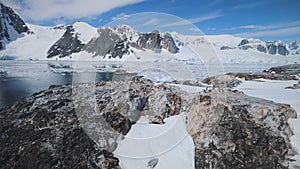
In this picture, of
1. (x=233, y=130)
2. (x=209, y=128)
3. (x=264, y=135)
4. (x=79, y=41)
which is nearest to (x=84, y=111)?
(x=209, y=128)

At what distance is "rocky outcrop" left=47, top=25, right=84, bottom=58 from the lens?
6831 inches

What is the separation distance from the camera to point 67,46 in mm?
185375

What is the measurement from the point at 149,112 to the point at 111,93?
63.3 inches

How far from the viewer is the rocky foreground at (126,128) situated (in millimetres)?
5113

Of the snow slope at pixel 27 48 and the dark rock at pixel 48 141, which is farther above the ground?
the snow slope at pixel 27 48

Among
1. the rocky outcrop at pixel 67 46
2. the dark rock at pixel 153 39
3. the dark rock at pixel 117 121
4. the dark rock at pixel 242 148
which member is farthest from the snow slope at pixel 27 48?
the dark rock at pixel 242 148

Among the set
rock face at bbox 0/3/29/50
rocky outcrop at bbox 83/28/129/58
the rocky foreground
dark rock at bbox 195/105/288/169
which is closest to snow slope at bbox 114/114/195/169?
the rocky foreground

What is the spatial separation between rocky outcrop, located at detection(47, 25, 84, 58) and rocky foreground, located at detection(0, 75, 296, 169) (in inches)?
6898

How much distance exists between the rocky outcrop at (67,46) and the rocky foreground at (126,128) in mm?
175198

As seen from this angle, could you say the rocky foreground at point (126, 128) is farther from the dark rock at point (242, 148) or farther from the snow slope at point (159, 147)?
the snow slope at point (159, 147)

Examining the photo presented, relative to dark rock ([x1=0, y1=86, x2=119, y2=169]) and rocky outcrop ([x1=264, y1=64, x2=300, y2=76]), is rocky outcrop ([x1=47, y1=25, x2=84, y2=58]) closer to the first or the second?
rocky outcrop ([x1=264, y1=64, x2=300, y2=76])

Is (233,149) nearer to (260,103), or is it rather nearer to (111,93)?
(260,103)

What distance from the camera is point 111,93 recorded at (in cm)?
794

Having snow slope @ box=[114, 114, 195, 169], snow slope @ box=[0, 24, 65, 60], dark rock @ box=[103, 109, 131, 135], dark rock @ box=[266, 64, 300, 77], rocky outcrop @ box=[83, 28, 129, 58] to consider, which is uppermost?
snow slope @ box=[0, 24, 65, 60]
